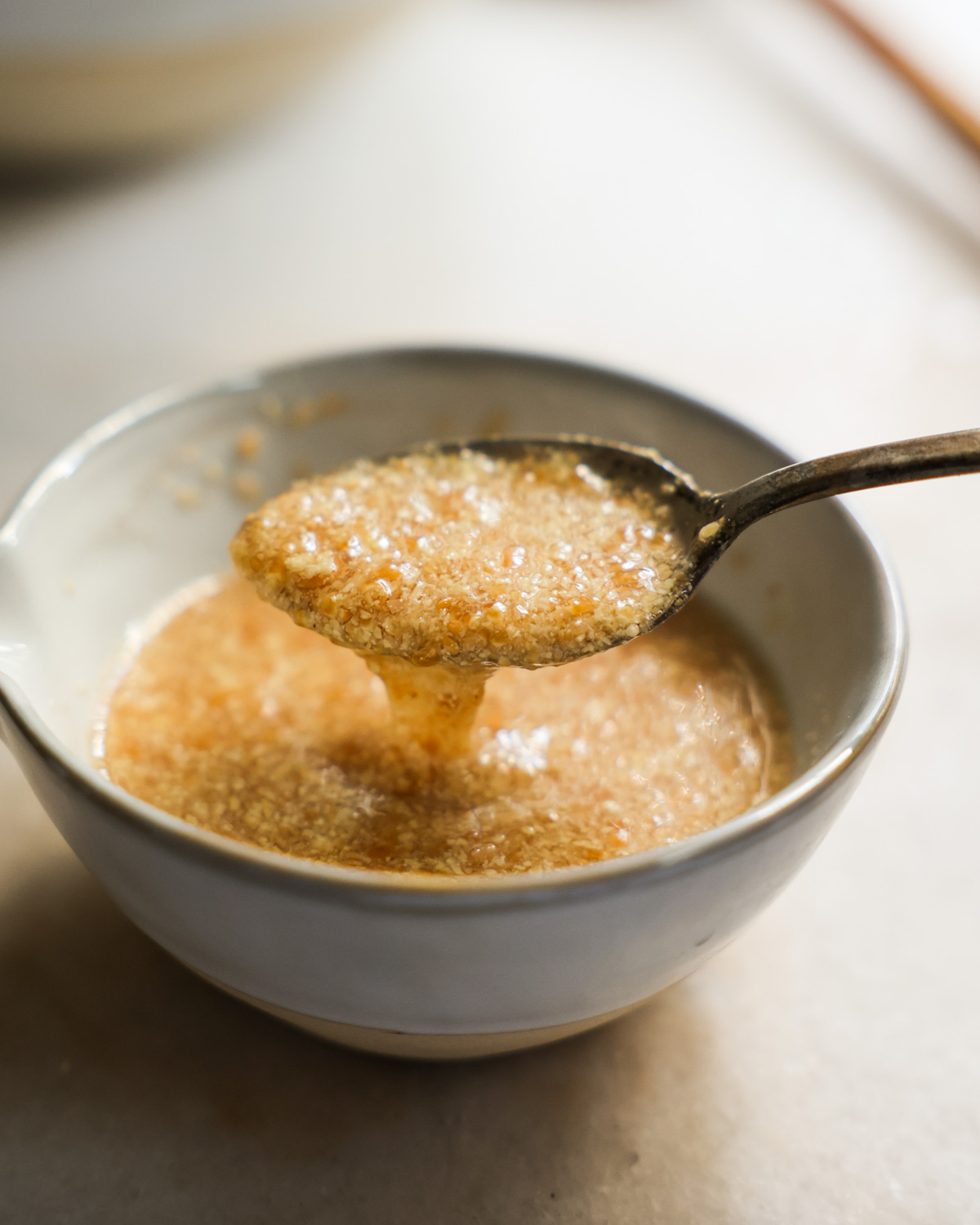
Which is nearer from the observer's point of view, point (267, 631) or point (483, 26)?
point (267, 631)

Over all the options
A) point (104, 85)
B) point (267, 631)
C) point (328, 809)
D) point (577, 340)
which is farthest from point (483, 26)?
point (328, 809)

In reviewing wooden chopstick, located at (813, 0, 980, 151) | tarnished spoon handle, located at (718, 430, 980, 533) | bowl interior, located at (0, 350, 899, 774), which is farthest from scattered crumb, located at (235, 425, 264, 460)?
wooden chopstick, located at (813, 0, 980, 151)

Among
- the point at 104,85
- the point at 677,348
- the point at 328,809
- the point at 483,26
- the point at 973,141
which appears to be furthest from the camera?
the point at 483,26

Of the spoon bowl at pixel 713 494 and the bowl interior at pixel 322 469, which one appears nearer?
the spoon bowl at pixel 713 494

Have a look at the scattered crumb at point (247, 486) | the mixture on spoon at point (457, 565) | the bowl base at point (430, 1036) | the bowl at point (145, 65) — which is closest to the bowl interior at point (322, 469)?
the scattered crumb at point (247, 486)

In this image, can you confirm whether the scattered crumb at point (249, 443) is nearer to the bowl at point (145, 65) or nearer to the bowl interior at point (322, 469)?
the bowl interior at point (322, 469)

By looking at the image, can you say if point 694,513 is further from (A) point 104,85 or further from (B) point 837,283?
(A) point 104,85
